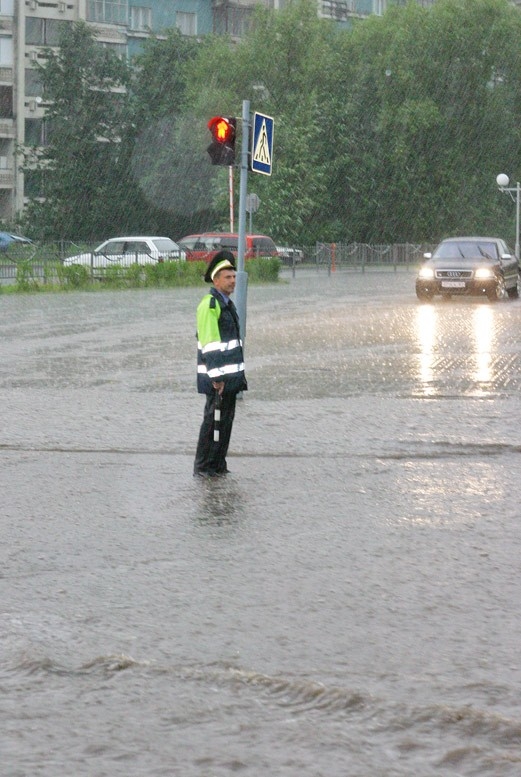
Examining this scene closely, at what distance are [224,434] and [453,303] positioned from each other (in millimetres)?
23175

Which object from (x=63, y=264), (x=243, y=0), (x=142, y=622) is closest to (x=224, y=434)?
(x=142, y=622)

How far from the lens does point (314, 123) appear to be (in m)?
66.9

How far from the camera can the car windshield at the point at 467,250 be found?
106 feet

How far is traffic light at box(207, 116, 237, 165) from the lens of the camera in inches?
551

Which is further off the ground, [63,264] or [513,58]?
[513,58]

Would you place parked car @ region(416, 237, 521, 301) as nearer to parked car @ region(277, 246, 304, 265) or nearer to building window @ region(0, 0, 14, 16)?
parked car @ region(277, 246, 304, 265)

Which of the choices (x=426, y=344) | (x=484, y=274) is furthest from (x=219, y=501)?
(x=484, y=274)

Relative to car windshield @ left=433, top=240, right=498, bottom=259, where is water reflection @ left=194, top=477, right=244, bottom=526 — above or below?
below

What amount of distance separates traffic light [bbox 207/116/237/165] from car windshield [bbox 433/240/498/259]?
1866cm

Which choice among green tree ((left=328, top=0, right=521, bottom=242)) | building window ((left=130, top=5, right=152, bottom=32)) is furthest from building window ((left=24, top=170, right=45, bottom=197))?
building window ((left=130, top=5, right=152, bottom=32))

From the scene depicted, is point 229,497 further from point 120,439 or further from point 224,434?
point 120,439

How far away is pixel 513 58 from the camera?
235 ft

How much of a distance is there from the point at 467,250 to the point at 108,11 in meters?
54.4

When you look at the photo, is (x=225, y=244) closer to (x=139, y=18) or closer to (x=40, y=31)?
(x=40, y=31)
